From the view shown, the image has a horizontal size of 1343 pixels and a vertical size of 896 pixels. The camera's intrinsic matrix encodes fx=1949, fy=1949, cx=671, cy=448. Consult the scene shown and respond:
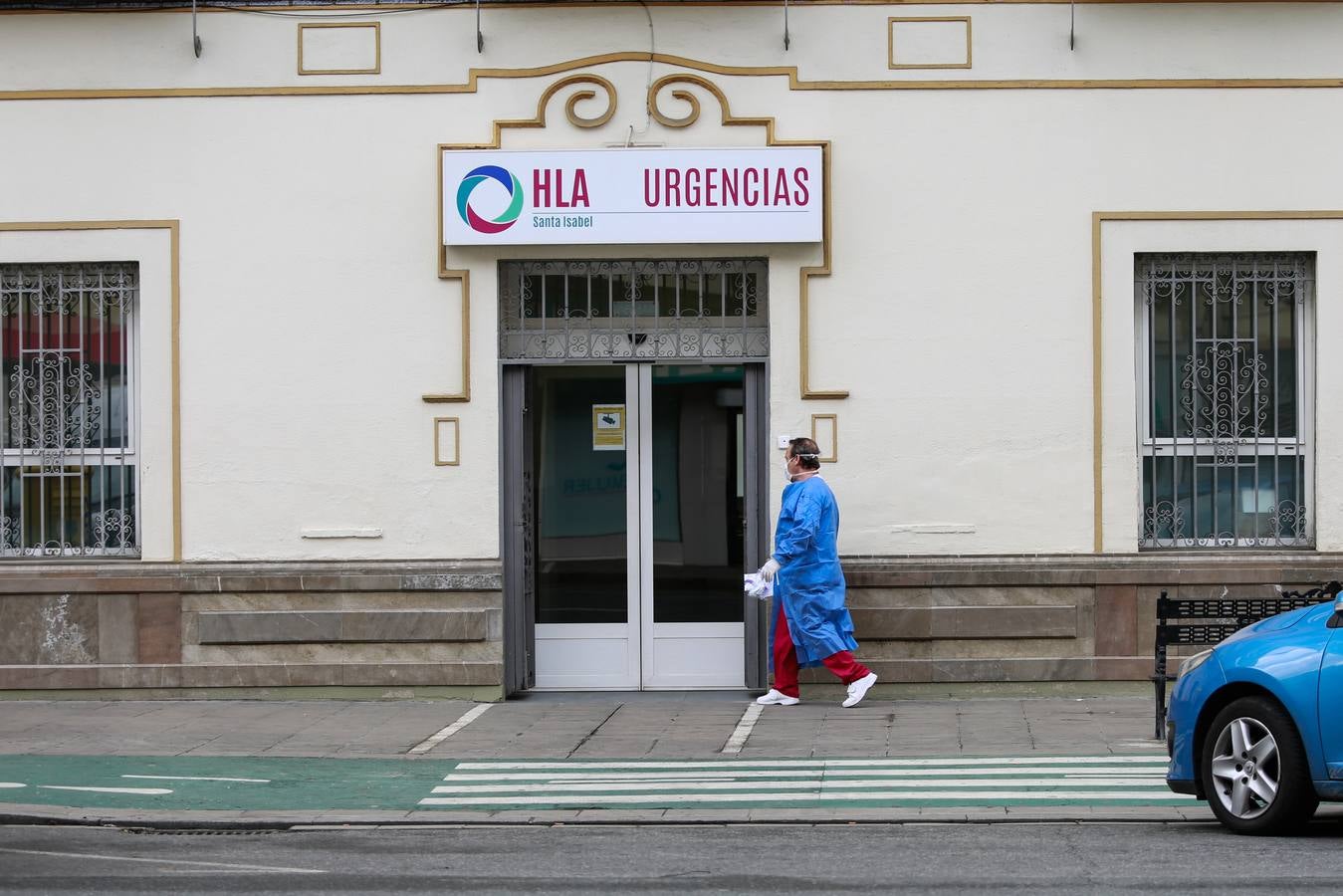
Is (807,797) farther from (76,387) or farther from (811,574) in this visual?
(76,387)

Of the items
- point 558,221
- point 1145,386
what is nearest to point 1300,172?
point 1145,386

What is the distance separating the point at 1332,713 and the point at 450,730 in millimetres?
6133

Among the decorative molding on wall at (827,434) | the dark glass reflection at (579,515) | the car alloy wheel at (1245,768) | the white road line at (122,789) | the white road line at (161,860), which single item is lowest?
the white road line at (122,789)

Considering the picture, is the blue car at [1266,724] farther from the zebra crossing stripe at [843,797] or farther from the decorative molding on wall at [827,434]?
the decorative molding on wall at [827,434]

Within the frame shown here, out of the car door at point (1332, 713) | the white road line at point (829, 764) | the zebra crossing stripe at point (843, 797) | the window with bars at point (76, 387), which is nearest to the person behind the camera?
the car door at point (1332, 713)

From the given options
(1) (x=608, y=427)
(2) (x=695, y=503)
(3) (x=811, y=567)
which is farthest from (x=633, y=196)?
(3) (x=811, y=567)

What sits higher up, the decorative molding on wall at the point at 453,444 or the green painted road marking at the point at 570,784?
the decorative molding on wall at the point at 453,444

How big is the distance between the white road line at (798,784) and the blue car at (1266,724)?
130cm

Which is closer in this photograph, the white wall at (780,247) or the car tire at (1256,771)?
the car tire at (1256,771)

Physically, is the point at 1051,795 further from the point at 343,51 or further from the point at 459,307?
the point at 343,51

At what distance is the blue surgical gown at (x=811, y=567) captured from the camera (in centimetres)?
1255

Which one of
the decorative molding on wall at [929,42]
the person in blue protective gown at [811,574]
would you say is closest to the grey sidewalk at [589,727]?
the person in blue protective gown at [811,574]

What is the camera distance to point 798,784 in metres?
9.93

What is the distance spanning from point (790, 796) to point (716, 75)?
5699mm
